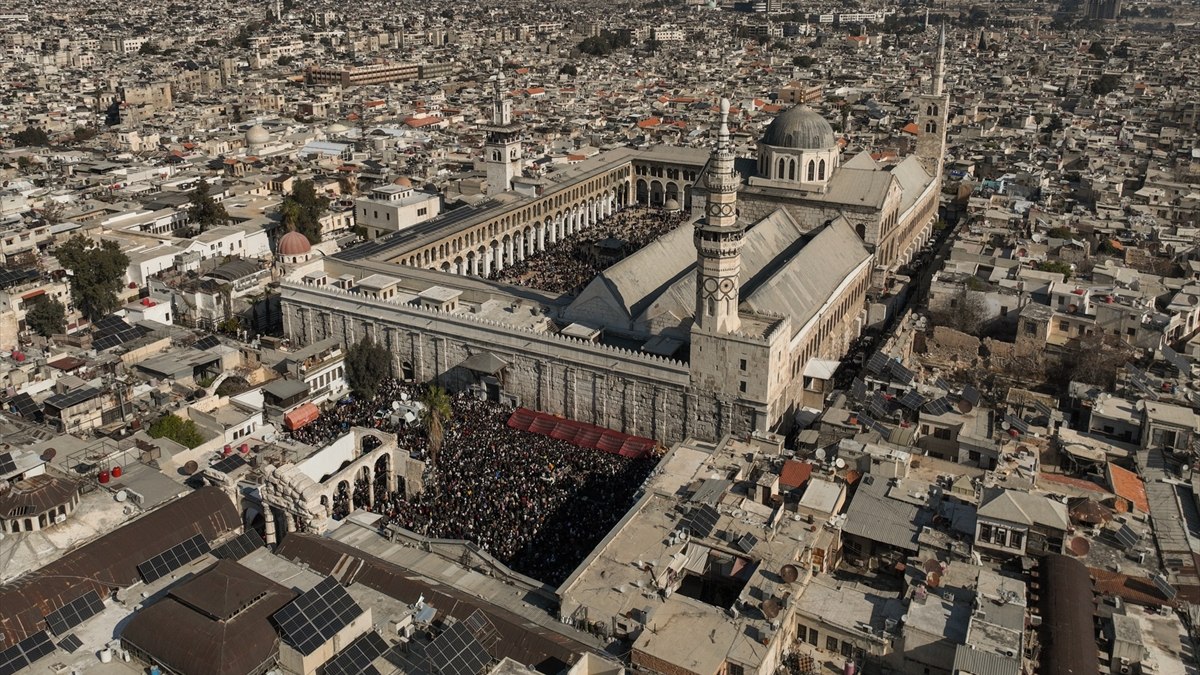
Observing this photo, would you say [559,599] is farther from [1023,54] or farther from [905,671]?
[1023,54]

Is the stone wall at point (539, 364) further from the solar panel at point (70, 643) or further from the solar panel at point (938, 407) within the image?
the solar panel at point (70, 643)

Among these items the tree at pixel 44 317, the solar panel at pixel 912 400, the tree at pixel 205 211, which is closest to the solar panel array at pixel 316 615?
the solar panel at pixel 912 400

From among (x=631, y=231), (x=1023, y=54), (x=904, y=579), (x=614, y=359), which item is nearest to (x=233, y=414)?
(x=614, y=359)

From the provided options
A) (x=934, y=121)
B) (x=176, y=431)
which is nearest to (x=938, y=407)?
(x=176, y=431)

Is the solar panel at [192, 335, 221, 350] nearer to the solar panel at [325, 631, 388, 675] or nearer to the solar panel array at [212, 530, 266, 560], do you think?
the solar panel array at [212, 530, 266, 560]

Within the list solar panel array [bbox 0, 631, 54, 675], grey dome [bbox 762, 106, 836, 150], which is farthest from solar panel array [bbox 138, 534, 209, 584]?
grey dome [bbox 762, 106, 836, 150]

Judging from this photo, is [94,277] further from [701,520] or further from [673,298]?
[701,520]
